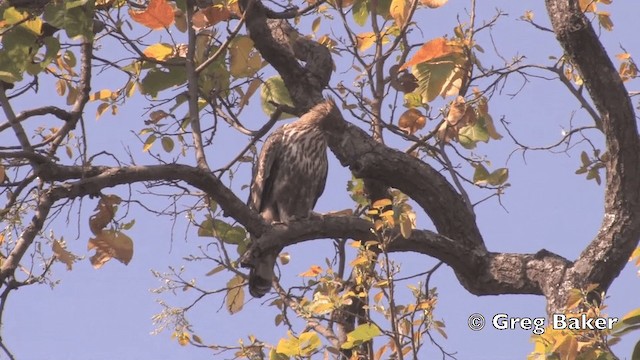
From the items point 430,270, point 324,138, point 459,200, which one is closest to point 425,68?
point 459,200

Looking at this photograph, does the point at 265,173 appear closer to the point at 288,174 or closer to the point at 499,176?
the point at 288,174

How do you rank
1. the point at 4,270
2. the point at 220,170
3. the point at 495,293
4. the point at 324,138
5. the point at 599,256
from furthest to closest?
1. the point at 324,138
2. the point at 220,170
3. the point at 495,293
4. the point at 599,256
5. the point at 4,270

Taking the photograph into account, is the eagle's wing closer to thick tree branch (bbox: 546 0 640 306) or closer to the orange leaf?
the orange leaf

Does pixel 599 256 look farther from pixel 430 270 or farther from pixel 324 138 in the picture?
pixel 324 138

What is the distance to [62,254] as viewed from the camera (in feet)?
13.9

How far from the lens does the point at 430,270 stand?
4.75m

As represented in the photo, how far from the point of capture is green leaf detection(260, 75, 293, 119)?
5066 mm

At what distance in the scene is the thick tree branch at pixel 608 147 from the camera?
399 centimetres

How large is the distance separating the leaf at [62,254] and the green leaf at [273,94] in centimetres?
126

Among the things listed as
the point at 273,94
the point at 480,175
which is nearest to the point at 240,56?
the point at 273,94

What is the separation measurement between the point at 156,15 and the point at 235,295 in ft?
5.59

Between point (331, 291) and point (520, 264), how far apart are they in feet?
3.28

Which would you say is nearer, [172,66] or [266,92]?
[172,66]

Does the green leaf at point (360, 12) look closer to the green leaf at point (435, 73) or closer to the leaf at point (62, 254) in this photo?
the green leaf at point (435, 73)
